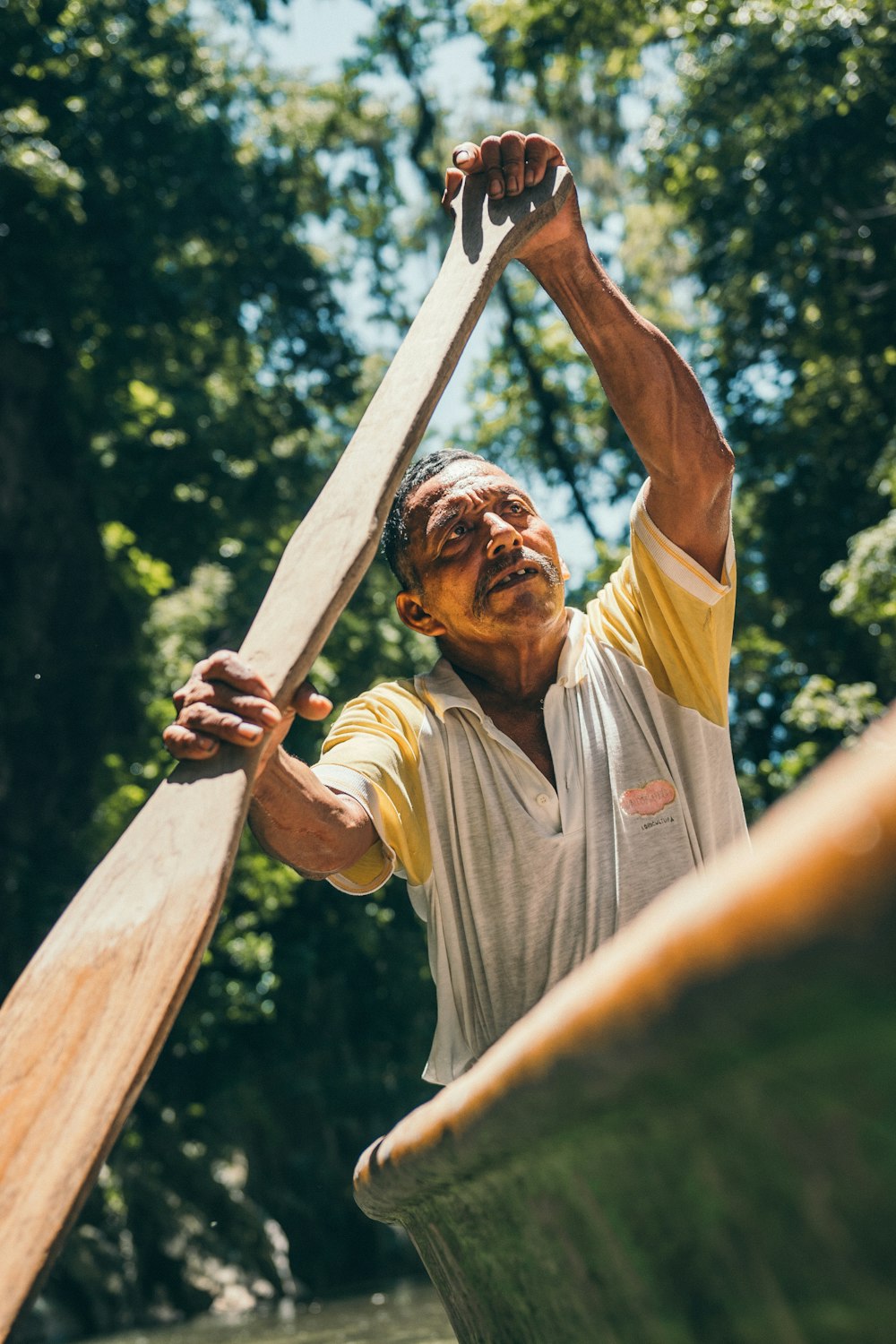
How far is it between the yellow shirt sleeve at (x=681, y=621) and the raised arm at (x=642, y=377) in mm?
43

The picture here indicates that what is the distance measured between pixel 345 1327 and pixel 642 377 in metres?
5.41

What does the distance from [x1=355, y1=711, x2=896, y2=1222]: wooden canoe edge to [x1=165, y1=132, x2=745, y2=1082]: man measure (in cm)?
106

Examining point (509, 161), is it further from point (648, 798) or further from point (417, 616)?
point (648, 798)

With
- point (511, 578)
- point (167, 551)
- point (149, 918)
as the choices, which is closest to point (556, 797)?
point (511, 578)

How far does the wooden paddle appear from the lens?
1.18 metres

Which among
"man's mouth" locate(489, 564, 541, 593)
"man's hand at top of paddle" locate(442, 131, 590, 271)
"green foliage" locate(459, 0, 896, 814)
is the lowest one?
"man's mouth" locate(489, 564, 541, 593)

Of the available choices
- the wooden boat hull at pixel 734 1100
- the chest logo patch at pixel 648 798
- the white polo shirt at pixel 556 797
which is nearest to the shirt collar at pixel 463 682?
the white polo shirt at pixel 556 797

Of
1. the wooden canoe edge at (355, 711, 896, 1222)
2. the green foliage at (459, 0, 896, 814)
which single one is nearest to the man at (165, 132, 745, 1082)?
the wooden canoe edge at (355, 711, 896, 1222)

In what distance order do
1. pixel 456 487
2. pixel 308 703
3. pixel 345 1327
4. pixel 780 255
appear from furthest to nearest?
pixel 780 255, pixel 345 1327, pixel 456 487, pixel 308 703

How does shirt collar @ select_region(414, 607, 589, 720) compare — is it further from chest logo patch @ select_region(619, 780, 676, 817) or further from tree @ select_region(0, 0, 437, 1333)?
tree @ select_region(0, 0, 437, 1333)

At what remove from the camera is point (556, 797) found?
2131 mm

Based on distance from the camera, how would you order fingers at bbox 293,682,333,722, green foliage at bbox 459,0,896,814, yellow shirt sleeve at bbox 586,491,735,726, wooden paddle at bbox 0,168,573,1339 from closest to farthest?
wooden paddle at bbox 0,168,573,1339 → fingers at bbox 293,682,333,722 → yellow shirt sleeve at bbox 586,491,735,726 → green foliage at bbox 459,0,896,814

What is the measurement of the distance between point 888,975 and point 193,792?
111 centimetres

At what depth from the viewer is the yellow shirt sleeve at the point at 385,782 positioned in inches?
83.1
